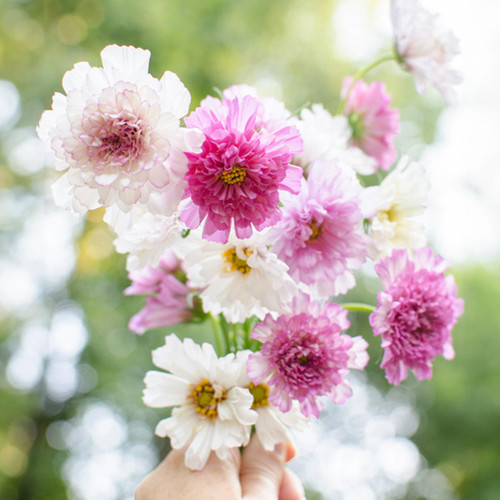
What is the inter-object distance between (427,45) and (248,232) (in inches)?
14.9

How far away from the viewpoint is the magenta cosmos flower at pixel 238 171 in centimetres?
44

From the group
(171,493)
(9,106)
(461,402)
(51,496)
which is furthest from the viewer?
(461,402)

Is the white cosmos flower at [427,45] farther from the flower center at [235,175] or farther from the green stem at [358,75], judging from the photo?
the flower center at [235,175]

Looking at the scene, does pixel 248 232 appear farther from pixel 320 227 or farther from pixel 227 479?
pixel 227 479

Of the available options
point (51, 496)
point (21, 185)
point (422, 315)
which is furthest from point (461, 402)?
point (422, 315)

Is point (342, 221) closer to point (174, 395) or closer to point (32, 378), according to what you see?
point (174, 395)

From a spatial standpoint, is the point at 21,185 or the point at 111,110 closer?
the point at 111,110

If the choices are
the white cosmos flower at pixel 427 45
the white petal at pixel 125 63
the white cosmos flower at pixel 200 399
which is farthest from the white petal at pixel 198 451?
the white cosmos flower at pixel 427 45

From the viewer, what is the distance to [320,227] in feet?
1.66

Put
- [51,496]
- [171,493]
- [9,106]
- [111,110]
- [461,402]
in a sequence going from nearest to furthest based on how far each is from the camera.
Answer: [111,110] < [171,493] < [51,496] < [9,106] < [461,402]

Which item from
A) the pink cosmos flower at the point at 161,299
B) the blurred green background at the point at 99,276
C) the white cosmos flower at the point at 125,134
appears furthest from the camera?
the blurred green background at the point at 99,276

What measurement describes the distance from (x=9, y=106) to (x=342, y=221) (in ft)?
11.2

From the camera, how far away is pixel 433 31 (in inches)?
25.7

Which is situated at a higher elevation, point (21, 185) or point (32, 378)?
point (21, 185)
